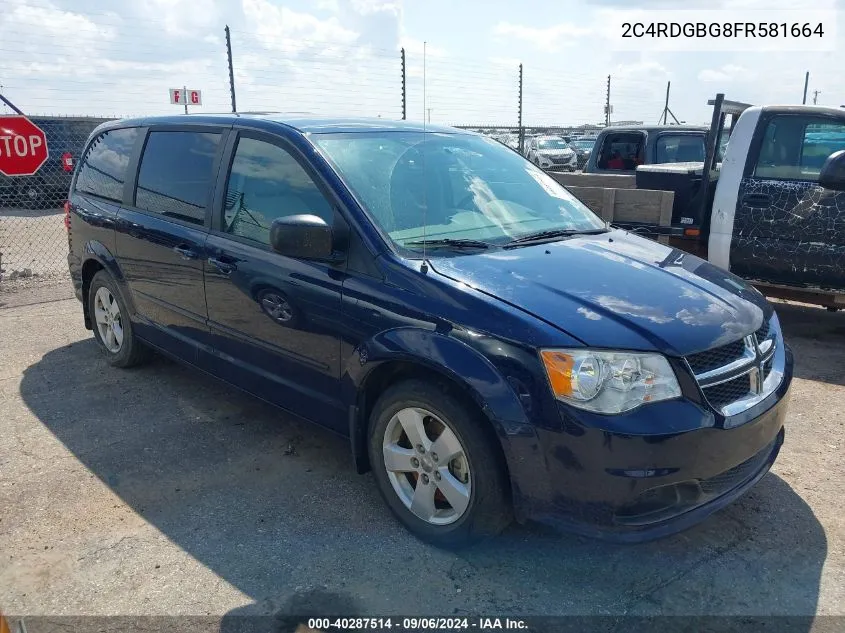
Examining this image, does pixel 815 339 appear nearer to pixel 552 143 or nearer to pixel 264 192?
pixel 264 192

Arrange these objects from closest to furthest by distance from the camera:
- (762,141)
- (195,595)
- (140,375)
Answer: (195,595) → (140,375) → (762,141)

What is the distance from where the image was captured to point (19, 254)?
10477mm

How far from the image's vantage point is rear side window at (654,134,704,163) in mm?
9166

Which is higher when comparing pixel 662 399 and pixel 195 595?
pixel 662 399

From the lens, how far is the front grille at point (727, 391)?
2.68m

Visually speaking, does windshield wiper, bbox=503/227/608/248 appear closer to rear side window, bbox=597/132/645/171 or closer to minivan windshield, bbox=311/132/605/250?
minivan windshield, bbox=311/132/605/250

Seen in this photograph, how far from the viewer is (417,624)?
2.60m

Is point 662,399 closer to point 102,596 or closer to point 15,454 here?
point 102,596

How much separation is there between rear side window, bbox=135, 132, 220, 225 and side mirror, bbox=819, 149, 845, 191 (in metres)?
4.24

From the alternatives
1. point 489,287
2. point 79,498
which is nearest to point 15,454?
point 79,498

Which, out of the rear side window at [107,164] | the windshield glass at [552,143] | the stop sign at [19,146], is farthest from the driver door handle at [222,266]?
the windshield glass at [552,143]

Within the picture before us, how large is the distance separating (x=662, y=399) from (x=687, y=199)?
4649 mm

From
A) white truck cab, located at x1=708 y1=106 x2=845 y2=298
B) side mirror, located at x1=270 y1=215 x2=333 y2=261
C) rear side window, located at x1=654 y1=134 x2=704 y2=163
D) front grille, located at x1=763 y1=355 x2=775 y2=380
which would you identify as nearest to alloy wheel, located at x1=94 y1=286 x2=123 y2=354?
side mirror, located at x1=270 y1=215 x2=333 y2=261

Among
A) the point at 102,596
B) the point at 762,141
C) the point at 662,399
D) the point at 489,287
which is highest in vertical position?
the point at 762,141
